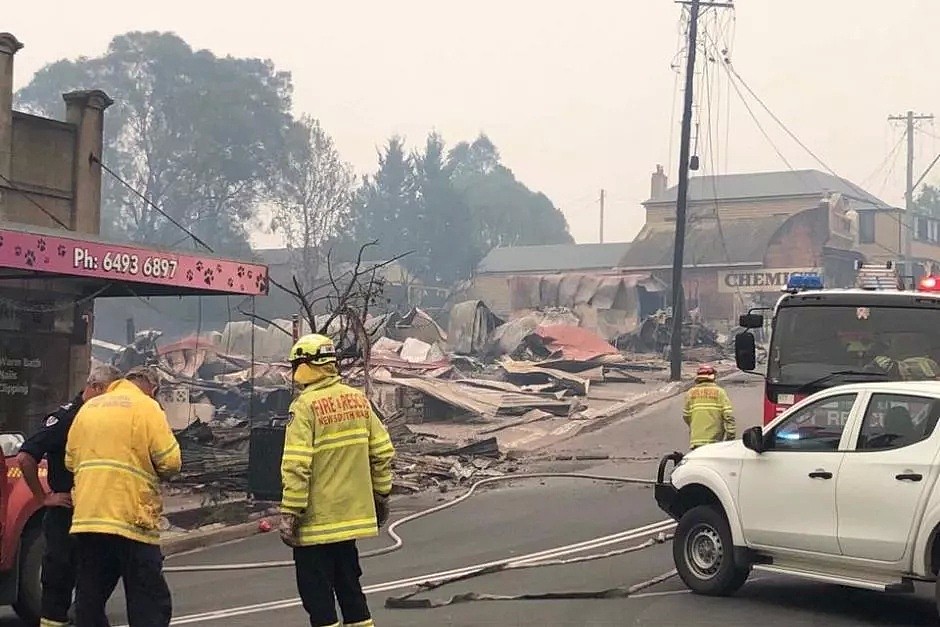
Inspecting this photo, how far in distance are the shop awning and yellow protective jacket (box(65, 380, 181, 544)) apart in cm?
686

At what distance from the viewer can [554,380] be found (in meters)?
32.3

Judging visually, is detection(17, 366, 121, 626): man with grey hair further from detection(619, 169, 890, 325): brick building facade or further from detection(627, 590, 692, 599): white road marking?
detection(619, 169, 890, 325): brick building facade

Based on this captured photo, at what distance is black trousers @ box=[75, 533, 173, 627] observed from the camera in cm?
684

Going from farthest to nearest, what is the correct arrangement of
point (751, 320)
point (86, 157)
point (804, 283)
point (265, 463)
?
1. point (86, 157)
2. point (265, 463)
3. point (804, 283)
4. point (751, 320)

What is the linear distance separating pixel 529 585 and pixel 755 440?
227 centimetres

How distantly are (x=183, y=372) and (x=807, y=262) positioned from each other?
3636 centimetres

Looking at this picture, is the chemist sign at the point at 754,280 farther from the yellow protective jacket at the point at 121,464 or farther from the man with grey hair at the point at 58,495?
the yellow protective jacket at the point at 121,464

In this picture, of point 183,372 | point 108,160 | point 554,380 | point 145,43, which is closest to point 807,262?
point 554,380

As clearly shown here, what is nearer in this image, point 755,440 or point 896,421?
point 896,421

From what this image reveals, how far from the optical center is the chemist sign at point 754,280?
60.3m

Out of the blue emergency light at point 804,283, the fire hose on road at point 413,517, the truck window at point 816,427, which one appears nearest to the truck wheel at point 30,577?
the fire hose on road at point 413,517

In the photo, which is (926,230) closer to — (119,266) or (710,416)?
(710,416)

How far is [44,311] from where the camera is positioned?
18016 mm

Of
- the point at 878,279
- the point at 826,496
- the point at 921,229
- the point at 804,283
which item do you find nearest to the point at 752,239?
the point at 921,229
